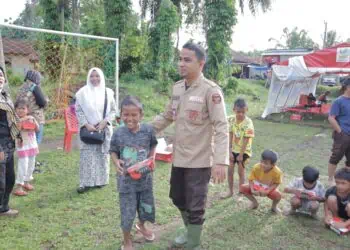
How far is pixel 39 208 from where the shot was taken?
14.3ft

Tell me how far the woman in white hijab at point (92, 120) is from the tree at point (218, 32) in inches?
557

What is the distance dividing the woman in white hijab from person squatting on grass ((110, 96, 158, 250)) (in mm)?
1522

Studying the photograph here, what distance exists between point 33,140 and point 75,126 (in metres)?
1.90

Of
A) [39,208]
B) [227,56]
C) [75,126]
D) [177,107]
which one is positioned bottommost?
[39,208]

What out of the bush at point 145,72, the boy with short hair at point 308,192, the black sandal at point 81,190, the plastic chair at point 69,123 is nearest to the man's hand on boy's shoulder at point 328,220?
the boy with short hair at point 308,192

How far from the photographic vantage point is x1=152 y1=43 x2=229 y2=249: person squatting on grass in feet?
10.0

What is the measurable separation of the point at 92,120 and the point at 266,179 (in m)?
2.33

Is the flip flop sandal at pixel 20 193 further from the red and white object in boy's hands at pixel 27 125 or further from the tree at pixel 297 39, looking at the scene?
the tree at pixel 297 39

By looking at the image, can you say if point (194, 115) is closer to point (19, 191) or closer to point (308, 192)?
point (308, 192)

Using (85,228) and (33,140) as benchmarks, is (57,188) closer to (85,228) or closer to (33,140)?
(33,140)

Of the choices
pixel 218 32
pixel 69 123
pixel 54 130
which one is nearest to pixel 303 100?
pixel 218 32

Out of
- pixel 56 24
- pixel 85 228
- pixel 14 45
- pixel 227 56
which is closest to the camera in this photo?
pixel 85 228

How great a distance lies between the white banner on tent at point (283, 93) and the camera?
13359 millimetres

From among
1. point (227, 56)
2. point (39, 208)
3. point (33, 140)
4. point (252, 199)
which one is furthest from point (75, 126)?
point (227, 56)
